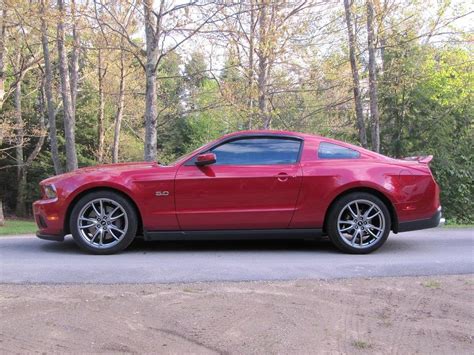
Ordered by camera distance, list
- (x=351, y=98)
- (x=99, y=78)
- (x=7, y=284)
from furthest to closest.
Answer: (x=99, y=78) → (x=351, y=98) → (x=7, y=284)

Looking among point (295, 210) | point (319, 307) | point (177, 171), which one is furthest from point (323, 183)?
point (319, 307)

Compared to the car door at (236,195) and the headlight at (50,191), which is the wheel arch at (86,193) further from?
the car door at (236,195)

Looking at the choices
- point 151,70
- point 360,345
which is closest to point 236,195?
point 360,345

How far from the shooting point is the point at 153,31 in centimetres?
1012

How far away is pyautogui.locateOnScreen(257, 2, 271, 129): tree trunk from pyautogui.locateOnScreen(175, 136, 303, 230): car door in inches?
267

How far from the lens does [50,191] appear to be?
587 centimetres

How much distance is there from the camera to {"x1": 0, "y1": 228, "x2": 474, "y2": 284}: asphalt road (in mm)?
4750

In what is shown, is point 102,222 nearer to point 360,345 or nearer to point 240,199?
point 240,199

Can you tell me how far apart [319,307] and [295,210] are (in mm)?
2098

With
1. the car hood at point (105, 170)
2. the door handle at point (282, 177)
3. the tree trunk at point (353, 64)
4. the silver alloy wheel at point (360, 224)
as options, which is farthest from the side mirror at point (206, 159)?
the tree trunk at point (353, 64)

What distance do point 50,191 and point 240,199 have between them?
228 centimetres

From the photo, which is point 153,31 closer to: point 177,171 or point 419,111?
point 177,171

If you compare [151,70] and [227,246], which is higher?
[151,70]

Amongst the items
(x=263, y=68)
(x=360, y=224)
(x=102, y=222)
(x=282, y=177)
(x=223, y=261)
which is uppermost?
(x=263, y=68)
